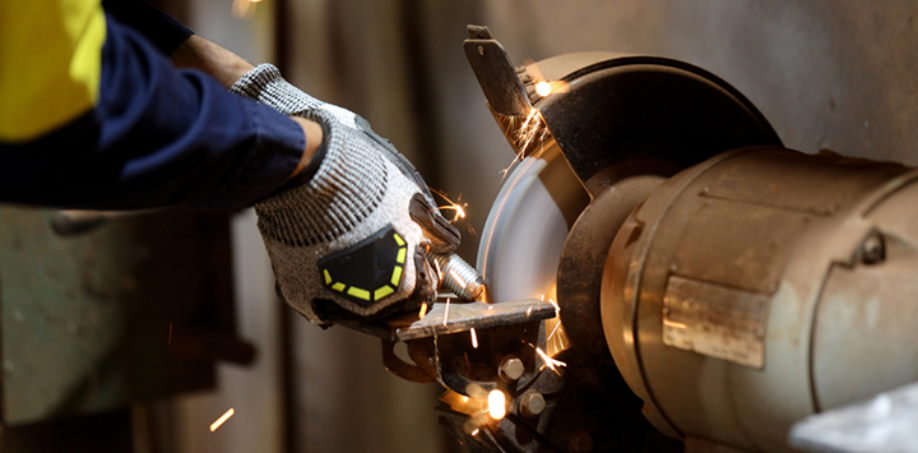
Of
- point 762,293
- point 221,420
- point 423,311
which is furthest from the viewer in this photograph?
point 221,420

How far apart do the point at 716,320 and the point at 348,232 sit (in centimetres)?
51

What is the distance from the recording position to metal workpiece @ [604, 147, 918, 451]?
75cm

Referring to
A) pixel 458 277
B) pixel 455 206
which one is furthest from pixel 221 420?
pixel 458 277

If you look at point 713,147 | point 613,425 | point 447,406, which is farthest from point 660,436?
point 713,147

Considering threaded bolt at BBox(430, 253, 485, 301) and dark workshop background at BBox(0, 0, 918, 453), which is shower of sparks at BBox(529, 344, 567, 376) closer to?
threaded bolt at BBox(430, 253, 485, 301)

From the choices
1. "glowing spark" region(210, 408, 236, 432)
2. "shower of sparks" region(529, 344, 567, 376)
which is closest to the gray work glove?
"shower of sparks" region(529, 344, 567, 376)

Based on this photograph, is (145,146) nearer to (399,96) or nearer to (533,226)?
(533,226)

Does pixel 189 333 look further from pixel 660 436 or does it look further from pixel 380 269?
pixel 660 436

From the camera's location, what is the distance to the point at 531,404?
1.09m

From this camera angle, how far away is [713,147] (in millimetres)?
1194

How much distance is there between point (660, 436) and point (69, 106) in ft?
3.38

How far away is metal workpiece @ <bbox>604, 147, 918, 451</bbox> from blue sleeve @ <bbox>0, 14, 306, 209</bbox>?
0.55 m

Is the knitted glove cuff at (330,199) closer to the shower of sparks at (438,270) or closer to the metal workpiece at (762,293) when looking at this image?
the shower of sparks at (438,270)

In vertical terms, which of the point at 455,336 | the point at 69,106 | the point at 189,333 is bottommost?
the point at 189,333
